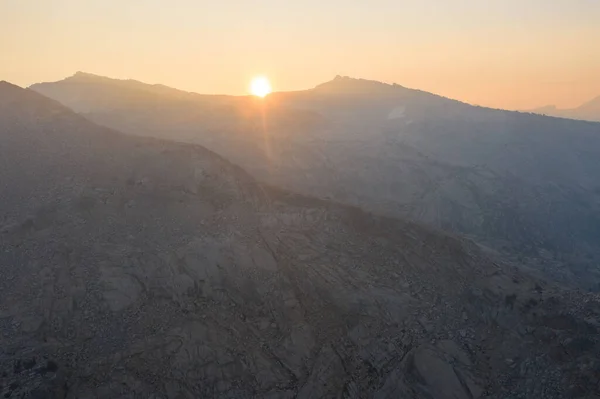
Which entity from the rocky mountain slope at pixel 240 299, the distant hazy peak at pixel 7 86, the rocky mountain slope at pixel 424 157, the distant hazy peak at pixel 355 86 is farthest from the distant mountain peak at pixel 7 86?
the distant hazy peak at pixel 355 86

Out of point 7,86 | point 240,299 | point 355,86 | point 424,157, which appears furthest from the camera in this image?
point 355,86

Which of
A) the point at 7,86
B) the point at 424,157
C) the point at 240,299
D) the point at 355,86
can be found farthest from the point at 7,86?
the point at 355,86

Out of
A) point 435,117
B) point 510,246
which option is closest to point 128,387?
point 510,246

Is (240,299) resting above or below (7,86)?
below

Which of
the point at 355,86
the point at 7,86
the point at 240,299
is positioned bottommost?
the point at 240,299

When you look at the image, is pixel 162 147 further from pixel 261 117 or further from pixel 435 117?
pixel 435 117

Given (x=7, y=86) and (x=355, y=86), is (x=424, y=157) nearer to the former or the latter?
(x=7, y=86)

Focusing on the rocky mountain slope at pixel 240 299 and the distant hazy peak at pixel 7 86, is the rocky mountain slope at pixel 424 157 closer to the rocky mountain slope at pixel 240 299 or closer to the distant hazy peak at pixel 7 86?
the rocky mountain slope at pixel 240 299
